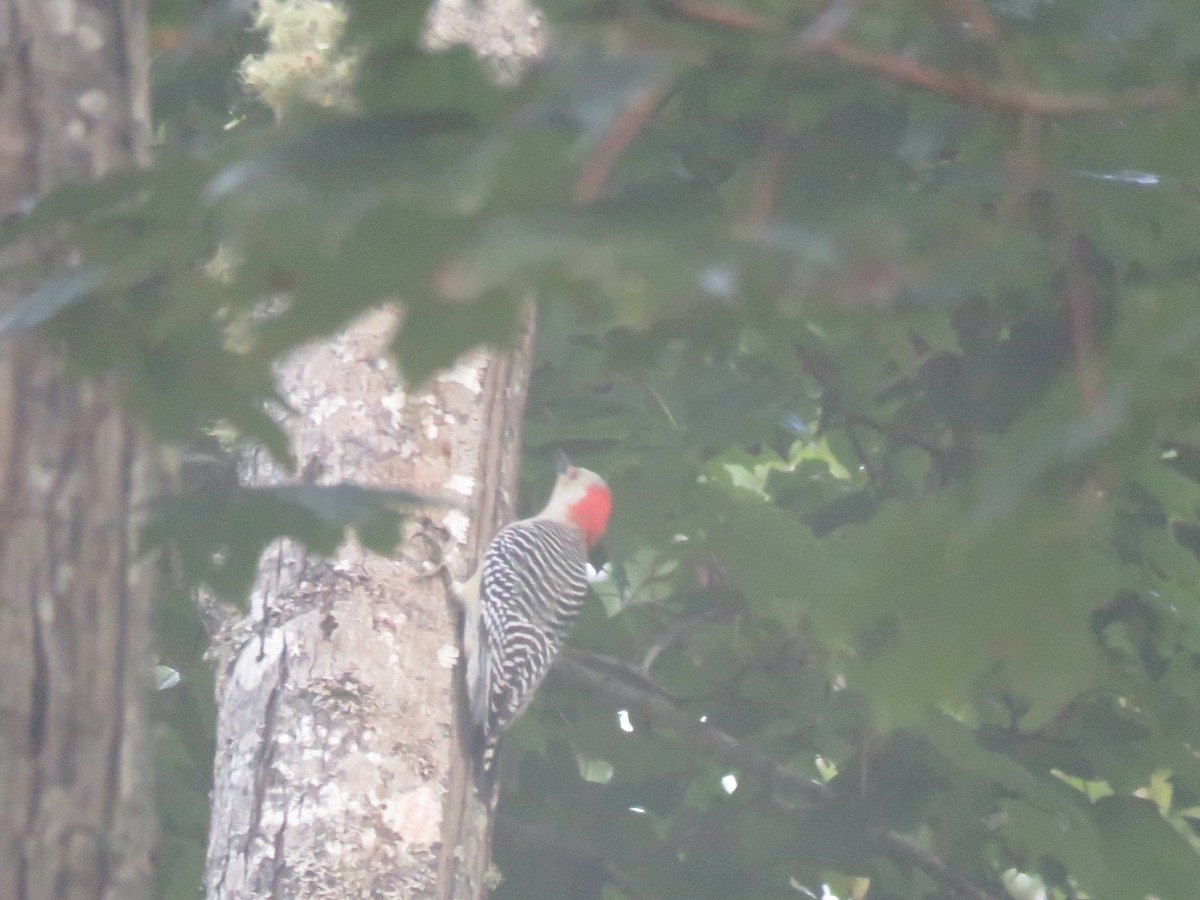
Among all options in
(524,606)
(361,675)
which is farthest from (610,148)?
(524,606)

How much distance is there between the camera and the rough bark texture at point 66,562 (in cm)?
147

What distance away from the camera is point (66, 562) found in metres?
1.55

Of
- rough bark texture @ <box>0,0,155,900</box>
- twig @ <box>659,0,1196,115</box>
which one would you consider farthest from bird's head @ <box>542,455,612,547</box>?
twig @ <box>659,0,1196,115</box>

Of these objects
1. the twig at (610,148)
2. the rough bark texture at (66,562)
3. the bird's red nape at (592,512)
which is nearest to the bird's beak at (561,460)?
the bird's red nape at (592,512)

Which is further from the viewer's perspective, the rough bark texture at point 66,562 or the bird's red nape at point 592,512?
the bird's red nape at point 592,512

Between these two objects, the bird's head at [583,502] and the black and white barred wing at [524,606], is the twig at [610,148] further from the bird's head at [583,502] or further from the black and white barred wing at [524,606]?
the bird's head at [583,502]

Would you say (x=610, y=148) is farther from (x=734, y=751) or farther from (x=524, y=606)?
(x=524, y=606)

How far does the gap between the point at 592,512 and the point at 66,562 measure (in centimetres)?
502

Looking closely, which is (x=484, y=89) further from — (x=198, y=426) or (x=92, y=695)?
(x=92, y=695)

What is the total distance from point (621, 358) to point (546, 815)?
3755 millimetres

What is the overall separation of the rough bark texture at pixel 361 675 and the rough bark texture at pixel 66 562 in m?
2.09

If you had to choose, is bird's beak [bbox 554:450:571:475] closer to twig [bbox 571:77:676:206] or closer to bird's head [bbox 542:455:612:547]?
bird's head [bbox 542:455:612:547]

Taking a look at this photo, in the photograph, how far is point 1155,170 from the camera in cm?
157

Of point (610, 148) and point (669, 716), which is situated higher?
point (610, 148)
